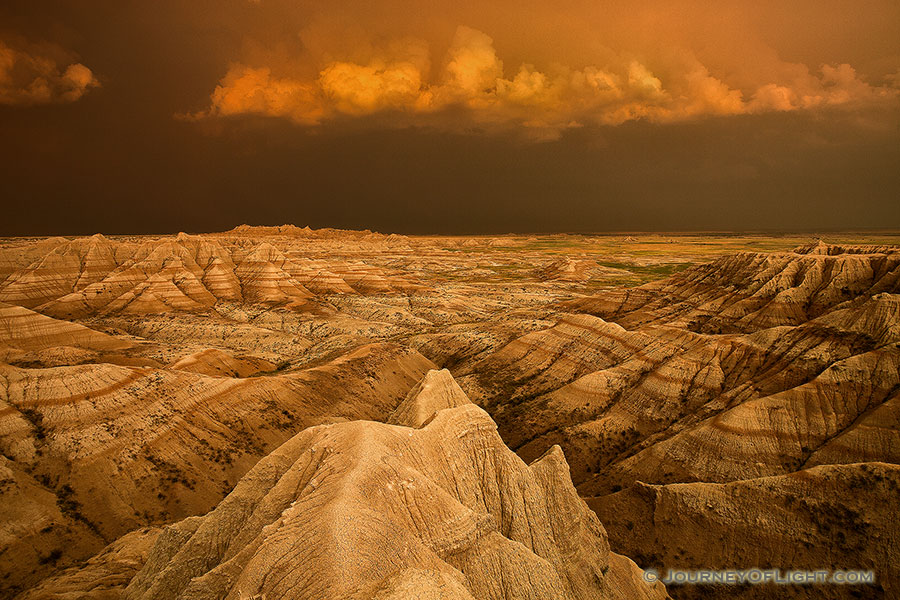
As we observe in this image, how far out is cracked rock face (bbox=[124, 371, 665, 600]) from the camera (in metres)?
12.1

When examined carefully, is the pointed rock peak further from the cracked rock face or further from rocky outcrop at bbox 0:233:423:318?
rocky outcrop at bbox 0:233:423:318

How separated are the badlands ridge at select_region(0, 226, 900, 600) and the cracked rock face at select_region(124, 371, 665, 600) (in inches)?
3.5

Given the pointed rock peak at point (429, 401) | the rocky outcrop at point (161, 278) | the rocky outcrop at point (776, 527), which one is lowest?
the rocky outcrop at point (776, 527)

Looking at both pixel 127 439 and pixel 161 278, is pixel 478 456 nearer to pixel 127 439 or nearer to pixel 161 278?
pixel 127 439

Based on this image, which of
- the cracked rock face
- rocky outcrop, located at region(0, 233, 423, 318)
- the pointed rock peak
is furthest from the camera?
rocky outcrop, located at region(0, 233, 423, 318)

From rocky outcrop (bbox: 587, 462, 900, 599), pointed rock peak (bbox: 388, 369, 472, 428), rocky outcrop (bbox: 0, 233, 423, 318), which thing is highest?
rocky outcrop (bbox: 0, 233, 423, 318)

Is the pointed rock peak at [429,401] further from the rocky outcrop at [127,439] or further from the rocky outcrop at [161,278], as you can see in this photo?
the rocky outcrop at [161,278]

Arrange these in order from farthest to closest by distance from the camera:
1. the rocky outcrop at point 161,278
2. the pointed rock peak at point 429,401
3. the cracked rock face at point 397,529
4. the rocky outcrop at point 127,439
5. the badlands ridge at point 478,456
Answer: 1. the rocky outcrop at point 161,278
2. the pointed rock peak at point 429,401
3. the rocky outcrop at point 127,439
4. the badlands ridge at point 478,456
5. the cracked rock face at point 397,529

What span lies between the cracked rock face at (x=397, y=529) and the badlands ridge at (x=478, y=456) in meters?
0.09

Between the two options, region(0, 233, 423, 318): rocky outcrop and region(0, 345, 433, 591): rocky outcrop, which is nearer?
region(0, 345, 433, 591): rocky outcrop

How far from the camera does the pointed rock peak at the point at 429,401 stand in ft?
89.6

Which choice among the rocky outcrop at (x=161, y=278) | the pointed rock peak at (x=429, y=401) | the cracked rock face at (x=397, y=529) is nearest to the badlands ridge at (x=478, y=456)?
the cracked rock face at (x=397, y=529)

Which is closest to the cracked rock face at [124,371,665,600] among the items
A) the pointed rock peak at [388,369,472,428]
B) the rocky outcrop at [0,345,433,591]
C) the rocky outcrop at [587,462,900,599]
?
the rocky outcrop at [587,462,900,599]

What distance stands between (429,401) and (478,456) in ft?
28.7
